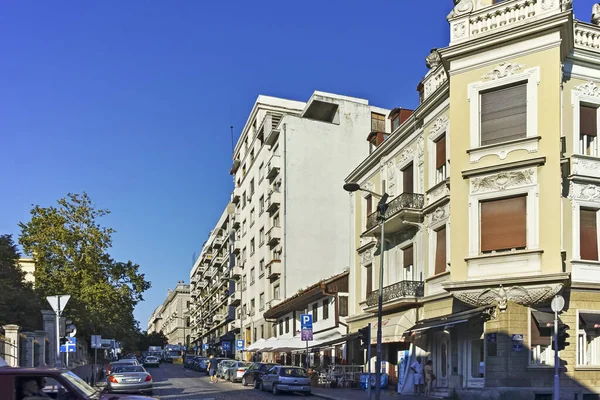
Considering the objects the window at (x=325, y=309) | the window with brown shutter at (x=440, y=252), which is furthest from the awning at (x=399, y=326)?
the window at (x=325, y=309)

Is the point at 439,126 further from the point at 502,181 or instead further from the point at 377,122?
the point at 377,122

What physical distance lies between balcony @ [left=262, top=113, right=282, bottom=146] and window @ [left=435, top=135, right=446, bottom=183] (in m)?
30.2

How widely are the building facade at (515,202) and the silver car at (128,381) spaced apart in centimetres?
1075

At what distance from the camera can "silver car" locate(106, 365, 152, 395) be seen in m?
25.3

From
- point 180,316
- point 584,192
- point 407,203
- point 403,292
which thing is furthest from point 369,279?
point 180,316

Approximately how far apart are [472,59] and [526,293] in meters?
8.68

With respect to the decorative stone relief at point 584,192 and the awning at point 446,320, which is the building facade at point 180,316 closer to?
the awning at point 446,320

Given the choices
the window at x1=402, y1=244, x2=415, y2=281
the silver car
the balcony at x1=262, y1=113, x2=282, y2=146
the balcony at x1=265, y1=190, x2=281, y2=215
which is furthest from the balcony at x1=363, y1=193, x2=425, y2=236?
the balcony at x1=262, y1=113, x2=282, y2=146

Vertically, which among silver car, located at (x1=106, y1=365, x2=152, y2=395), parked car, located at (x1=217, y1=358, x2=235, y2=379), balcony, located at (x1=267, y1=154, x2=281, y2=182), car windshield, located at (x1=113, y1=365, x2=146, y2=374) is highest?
balcony, located at (x1=267, y1=154, x2=281, y2=182)

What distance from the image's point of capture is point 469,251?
22797 mm

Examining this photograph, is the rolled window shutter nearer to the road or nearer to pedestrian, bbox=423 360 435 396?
pedestrian, bbox=423 360 435 396

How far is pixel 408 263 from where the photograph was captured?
29.5 m

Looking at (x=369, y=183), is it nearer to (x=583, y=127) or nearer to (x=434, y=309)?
(x=434, y=309)

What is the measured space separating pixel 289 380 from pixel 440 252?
8757 mm
